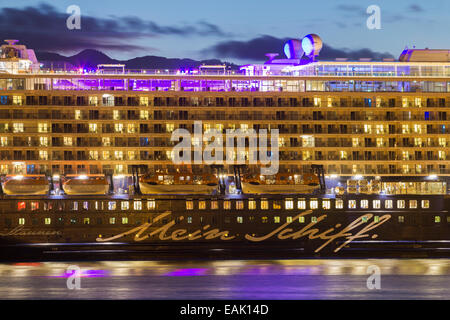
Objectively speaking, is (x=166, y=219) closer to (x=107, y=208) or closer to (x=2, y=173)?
(x=107, y=208)

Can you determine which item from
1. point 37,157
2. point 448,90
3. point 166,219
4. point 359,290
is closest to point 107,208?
point 166,219

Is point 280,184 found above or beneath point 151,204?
above

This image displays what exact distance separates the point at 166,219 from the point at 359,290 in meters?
15.0

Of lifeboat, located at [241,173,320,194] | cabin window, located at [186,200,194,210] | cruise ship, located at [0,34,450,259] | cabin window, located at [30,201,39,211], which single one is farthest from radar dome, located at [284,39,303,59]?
cabin window, located at [30,201,39,211]

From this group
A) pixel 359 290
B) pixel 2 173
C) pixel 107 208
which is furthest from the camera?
pixel 2 173

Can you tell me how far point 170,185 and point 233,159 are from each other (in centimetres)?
677

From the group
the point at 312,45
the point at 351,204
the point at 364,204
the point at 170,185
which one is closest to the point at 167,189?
the point at 170,185

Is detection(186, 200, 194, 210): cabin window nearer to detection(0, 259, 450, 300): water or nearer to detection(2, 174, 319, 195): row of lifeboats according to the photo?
detection(2, 174, 319, 195): row of lifeboats

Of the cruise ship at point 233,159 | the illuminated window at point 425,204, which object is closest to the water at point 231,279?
the cruise ship at point 233,159

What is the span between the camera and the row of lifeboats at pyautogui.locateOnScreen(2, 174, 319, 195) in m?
62.8

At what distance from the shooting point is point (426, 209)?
63719 millimetres

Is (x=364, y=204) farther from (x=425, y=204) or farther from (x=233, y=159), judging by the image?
(x=233, y=159)

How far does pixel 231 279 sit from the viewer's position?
56.0m

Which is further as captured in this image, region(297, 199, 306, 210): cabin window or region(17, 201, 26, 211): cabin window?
region(297, 199, 306, 210): cabin window
